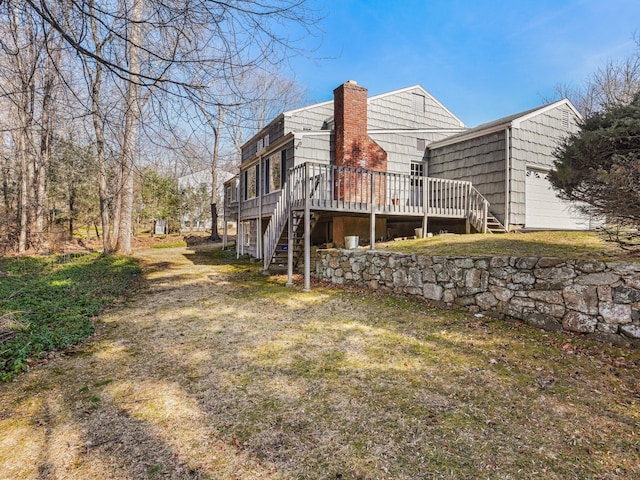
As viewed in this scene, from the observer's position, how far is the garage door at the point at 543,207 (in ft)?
33.7

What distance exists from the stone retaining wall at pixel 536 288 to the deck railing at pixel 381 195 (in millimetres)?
2018

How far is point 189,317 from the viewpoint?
579 cm

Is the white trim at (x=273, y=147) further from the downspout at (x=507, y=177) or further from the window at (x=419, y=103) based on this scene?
the window at (x=419, y=103)

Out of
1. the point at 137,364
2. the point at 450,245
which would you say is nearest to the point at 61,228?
the point at 137,364

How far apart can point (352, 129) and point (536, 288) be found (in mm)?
7978

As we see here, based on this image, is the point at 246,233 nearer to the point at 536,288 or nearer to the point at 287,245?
the point at 287,245

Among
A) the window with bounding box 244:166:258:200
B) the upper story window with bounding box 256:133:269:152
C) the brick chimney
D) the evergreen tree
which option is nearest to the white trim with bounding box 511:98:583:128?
the brick chimney

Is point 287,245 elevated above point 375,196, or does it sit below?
below

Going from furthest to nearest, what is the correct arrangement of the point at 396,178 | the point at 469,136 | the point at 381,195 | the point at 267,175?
the point at 267,175, the point at 469,136, the point at 381,195, the point at 396,178

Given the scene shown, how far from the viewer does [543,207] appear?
10.6 meters

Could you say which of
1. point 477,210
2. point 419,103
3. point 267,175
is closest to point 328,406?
point 477,210

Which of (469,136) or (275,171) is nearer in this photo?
(469,136)

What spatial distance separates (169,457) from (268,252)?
804 centimetres

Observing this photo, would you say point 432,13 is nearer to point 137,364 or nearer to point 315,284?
point 315,284
